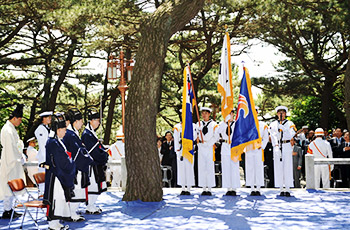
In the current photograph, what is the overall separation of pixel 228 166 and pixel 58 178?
5155 mm

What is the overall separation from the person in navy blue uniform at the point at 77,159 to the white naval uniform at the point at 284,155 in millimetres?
4969

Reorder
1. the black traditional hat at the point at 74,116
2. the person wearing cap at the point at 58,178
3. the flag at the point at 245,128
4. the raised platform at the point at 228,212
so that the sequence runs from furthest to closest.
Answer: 1. the flag at the point at 245,128
2. the black traditional hat at the point at 74,116
3. the raised platform at the point at 228,212
4. the person wearing cap at the point at 58,178

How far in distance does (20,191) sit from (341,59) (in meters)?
18.2

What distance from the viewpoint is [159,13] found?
426 inches

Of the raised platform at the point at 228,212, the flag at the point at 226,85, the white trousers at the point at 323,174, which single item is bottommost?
the raised platform at the point at 228,212

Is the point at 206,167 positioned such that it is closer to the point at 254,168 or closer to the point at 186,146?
the point at 186,146

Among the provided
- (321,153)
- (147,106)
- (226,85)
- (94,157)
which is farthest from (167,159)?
(94,157)

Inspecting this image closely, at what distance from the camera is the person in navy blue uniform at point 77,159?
8.45 m

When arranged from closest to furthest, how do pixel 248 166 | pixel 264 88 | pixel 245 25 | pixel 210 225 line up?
pixel 210 225 → pixel 248 166 → pixel 245 25 → pixel 264 88

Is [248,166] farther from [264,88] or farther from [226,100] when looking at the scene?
[264,88]

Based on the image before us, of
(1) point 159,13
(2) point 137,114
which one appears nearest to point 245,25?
(1) point 159,13

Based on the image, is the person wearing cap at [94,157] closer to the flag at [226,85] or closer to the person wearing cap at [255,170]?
the flag at [226,85]

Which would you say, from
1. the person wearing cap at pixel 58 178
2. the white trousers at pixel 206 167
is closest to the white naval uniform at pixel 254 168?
the white trousers at pixel 206 167

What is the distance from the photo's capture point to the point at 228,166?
11.6 m
